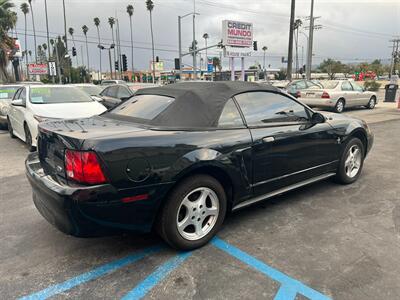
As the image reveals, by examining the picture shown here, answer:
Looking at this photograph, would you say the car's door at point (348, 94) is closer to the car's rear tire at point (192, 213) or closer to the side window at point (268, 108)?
the side window at point (268, 108)

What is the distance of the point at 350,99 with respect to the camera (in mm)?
15188

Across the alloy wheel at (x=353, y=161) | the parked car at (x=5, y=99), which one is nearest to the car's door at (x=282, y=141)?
the alloy wheel at (x=353, y=161)

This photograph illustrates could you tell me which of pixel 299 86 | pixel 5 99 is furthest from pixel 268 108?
pixel 299 86

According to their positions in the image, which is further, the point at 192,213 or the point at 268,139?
the point at 268,139

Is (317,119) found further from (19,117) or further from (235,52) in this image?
(235,52)

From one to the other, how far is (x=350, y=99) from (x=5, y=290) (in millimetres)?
15415

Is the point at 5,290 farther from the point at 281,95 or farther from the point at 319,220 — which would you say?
the point at 281,95

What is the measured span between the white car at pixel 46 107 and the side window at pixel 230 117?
438 cm

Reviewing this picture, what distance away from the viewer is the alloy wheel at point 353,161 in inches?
189

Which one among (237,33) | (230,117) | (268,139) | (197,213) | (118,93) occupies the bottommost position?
(197,213)

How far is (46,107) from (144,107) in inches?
174

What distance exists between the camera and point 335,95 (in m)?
14.3

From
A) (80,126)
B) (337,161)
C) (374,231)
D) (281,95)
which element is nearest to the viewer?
(80,126)

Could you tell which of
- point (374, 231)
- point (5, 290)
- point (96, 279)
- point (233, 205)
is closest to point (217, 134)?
point (233, 205)
